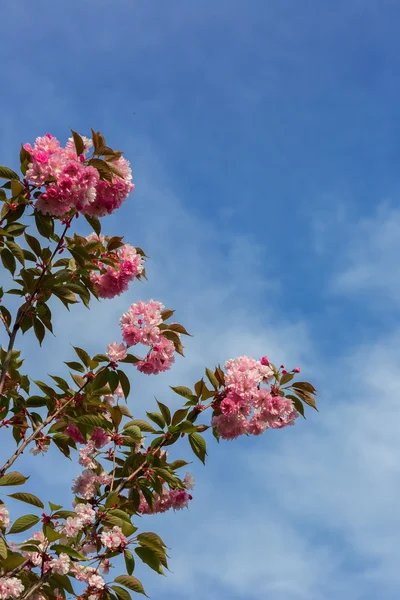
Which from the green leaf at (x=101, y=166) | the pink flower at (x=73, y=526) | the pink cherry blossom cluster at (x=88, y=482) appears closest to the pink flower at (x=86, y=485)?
the pink cherry blossom cluster at (x=88, y=482)

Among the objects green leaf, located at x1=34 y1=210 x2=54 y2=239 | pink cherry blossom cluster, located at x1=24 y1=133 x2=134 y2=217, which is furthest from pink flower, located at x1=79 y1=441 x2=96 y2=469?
pink cherry blossom cluster, located at x1=24 y1=133 x2=134 y2=217

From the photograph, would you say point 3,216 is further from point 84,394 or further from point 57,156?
point 84,394

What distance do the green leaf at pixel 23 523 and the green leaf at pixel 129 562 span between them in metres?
0.63

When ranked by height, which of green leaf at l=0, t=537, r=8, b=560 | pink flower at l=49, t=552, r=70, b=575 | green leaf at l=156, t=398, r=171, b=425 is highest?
green leaf at l=156, t=398, r=171, b=425

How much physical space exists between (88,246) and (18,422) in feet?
4.31

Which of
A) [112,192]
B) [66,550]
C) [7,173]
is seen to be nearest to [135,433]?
[66,550]

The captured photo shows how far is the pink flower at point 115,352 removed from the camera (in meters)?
4.16

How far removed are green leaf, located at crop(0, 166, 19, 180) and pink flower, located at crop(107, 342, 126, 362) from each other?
1.25 metres

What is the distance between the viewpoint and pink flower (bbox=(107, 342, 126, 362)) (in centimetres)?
416

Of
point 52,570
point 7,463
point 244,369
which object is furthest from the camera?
point 244,369

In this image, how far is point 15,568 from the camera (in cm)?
365

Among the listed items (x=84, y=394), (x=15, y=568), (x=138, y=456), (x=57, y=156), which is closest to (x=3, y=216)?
(x=57, y=156)

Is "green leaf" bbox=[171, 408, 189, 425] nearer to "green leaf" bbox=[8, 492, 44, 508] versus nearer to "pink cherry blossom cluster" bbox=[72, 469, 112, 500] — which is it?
"pink cherry blossom cluster" bbox=[72, 469, 112, 500]

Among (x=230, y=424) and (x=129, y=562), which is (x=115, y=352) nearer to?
(x=230, y=424)
